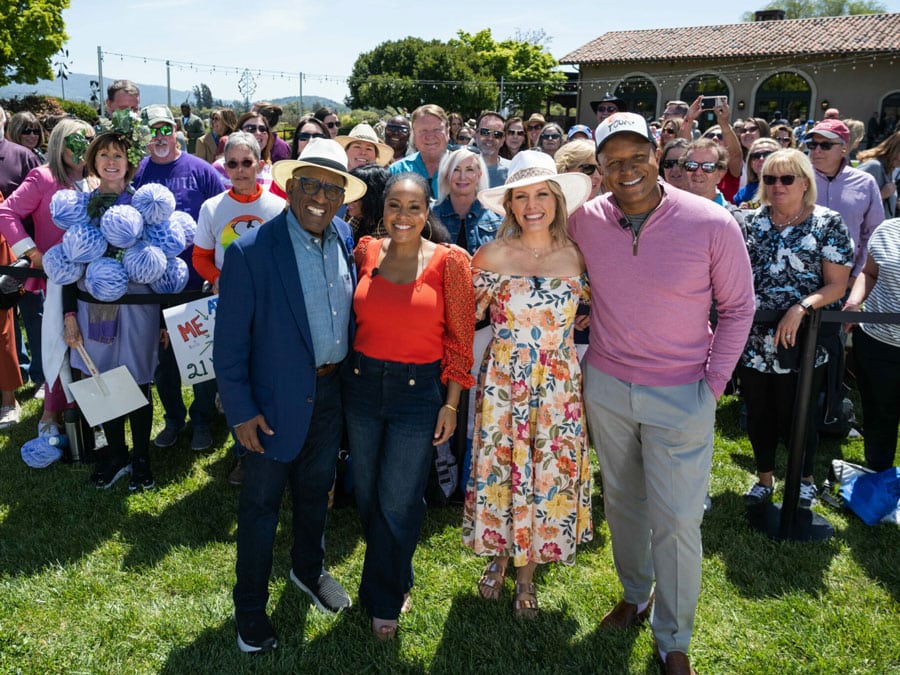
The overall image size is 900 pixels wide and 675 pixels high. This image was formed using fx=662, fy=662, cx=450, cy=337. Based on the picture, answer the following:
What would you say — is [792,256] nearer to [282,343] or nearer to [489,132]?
[282,343]

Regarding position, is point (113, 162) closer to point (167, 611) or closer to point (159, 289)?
point (159, 289)

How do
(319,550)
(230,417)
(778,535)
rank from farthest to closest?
(778,535), (319,550), (230,417)

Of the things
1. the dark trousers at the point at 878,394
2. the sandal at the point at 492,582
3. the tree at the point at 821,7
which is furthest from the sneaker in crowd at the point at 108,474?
the tree at the point at 821,7

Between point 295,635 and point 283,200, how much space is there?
108 inches

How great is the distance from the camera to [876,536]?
3973 mm

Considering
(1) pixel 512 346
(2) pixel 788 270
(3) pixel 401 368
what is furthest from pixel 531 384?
(2) pixel 788 270

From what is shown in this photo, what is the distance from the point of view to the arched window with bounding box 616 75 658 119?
3431cm

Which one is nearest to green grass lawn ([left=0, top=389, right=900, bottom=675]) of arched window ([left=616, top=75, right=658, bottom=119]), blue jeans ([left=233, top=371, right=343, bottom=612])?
blue jeans ([left=233, top=371, right=343, bottom=612])

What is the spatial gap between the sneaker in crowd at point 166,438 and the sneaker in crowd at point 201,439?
0.17 metres

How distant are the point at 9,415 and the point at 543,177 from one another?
4.96m

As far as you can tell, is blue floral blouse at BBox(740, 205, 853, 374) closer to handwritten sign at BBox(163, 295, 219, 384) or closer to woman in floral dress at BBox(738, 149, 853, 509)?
woman in floral dress at BBox(738, 149, 853, 509)

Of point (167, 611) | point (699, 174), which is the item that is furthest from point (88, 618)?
point (699, 174)

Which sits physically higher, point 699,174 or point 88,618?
point 699,174

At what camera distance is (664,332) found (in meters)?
2.70
